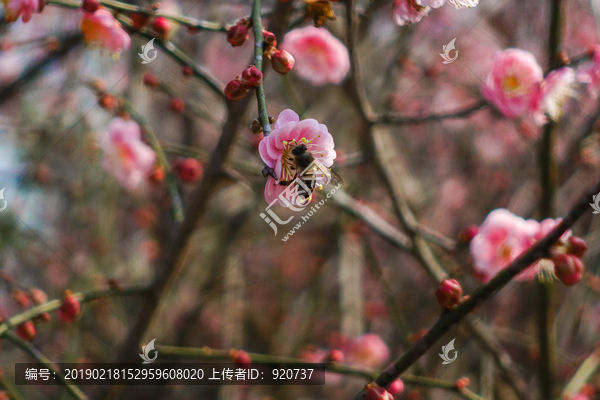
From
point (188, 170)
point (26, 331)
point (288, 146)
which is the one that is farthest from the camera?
point (188, 170)

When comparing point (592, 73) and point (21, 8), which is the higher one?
point (592, 73)

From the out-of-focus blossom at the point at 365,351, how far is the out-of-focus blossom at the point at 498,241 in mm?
1412

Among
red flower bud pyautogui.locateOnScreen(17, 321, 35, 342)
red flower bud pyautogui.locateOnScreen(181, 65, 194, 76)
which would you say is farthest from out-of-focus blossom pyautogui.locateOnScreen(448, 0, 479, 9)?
red flower bud pyautogui.locateOnScreen(17, 321, 35, 342)

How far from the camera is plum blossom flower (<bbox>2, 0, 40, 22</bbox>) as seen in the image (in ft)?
4.42

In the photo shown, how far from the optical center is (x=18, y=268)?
4.31 m

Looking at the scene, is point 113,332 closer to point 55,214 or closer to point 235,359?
point 55,214

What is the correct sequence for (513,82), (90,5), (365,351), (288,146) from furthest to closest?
(365,351), (513,82), (90,5), (288,146)

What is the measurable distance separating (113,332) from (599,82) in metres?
3.88

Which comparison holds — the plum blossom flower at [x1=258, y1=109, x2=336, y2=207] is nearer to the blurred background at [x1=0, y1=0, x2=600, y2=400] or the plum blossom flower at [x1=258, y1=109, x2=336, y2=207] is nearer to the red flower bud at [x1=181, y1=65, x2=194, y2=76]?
the red flower bud at [x1=181, y1=65, x2=194, y2=76]

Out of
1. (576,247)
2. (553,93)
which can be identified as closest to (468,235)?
(553,93)

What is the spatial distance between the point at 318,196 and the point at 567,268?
1.38 meters

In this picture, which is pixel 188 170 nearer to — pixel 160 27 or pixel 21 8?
pixel 160 27

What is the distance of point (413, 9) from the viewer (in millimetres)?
1370

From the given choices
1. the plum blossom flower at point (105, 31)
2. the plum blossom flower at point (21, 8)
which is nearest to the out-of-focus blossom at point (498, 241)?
the plum blossom flower at point (105, 31)
